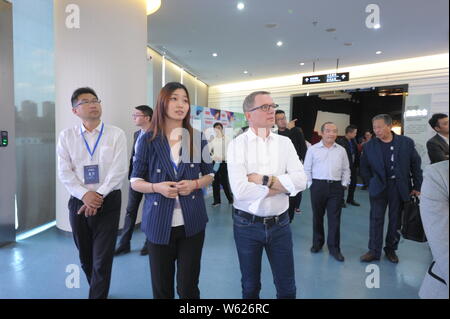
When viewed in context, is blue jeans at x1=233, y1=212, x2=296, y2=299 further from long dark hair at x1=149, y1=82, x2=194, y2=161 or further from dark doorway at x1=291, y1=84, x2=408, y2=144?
dark doorway at x1=291, y1=84, x2=408, y2=144

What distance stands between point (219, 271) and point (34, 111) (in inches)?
141

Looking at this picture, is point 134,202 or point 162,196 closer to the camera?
point 162,196

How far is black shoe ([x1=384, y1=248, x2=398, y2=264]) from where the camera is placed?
317 centimetres

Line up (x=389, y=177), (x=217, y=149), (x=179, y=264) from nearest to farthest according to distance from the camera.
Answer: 1. (x=179, y=264)
2. (x=389, y=177)
3. (x=217, y=149)

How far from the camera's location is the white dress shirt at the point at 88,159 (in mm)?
2084

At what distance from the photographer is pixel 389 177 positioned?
309cm

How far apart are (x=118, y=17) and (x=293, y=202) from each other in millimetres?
3731

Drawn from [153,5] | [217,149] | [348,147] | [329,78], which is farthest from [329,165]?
[329,78]

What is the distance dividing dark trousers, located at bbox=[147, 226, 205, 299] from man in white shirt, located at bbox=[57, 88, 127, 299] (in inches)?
25.9

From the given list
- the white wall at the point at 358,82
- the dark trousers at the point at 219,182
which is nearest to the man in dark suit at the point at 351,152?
the white wall at the point at 358,82

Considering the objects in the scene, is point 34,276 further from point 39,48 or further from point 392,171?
point 392,171

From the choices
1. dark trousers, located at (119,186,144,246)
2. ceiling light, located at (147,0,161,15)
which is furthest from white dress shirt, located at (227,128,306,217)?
ceiling light, located at (147,0,161,15)

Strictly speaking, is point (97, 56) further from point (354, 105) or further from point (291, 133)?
point (354, 105)
